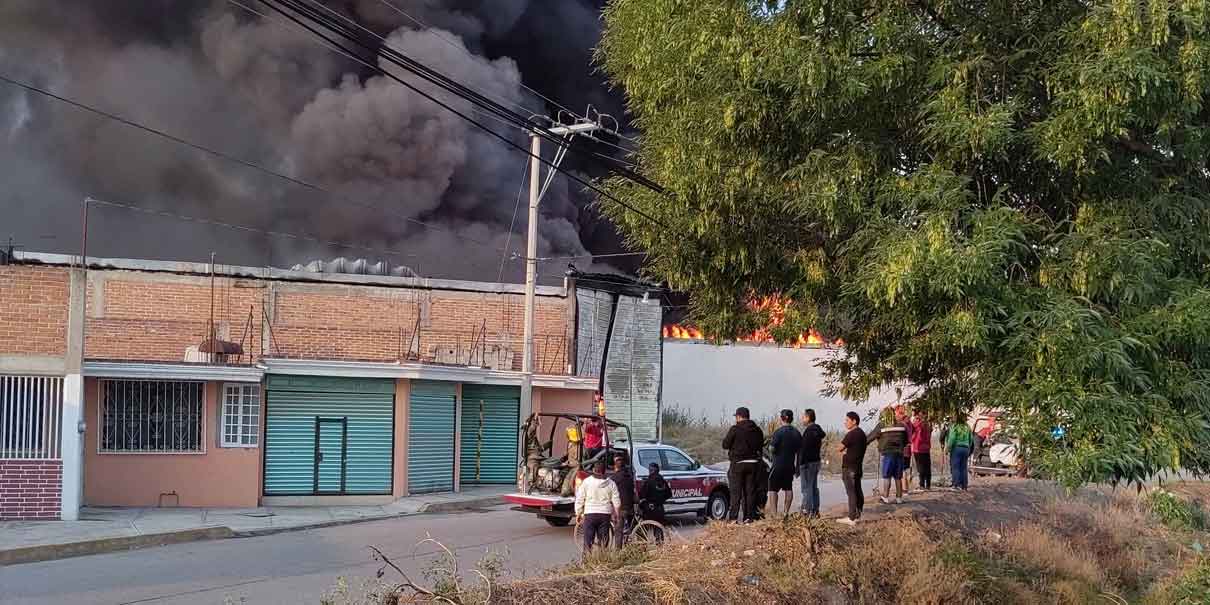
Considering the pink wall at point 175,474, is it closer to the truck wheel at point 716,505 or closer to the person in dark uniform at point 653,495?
the person in dark uniform at point 653,495

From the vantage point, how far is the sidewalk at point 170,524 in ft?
51.4

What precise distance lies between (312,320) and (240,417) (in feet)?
19.0

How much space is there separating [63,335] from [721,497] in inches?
467

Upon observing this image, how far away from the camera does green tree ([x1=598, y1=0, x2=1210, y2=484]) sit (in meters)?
7.20

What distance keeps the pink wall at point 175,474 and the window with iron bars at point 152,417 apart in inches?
5.7

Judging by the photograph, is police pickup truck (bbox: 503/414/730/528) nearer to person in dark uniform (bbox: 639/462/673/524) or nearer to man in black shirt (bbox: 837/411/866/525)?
person in dark uniform (bbox: 639/462/673/524)

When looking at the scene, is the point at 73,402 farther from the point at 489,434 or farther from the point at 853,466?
the point at 853,466

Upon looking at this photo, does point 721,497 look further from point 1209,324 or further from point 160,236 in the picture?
point 160,236

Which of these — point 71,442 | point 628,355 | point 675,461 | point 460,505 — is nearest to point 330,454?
point 460,505

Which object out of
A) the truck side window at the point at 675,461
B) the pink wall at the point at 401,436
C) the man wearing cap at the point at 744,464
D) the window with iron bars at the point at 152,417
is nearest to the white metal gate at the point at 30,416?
the window with iron bars at the point at 152,417

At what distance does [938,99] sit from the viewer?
26.6 ft

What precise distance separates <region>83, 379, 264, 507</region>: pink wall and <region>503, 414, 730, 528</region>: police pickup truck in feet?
20.8

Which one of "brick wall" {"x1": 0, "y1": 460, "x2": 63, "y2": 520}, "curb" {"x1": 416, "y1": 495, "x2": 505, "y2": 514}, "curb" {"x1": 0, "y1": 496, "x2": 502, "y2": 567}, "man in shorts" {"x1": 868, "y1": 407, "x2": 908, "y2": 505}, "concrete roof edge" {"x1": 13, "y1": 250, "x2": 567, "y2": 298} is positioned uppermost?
"concrete roof edge" {"x1": 13, "y1": 250, "x2": 567, "y2": 298}

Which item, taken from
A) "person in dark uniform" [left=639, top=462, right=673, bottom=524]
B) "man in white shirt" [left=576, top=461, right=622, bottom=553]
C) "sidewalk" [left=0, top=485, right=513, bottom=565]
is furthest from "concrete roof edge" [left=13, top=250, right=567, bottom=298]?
"man in white shirt" [left=576, top=461, right=622, bottom=553]
